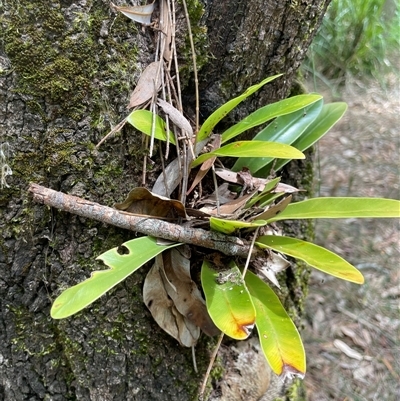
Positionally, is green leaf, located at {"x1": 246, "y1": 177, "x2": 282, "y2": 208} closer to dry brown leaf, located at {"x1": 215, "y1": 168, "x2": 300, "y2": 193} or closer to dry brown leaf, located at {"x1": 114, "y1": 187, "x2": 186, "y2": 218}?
dry brown leaf, located at {"x1": 215, "y1": 168, "x2": 300, "y2": 193}

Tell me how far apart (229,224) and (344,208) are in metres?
0.23

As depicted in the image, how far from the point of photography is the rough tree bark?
74cm

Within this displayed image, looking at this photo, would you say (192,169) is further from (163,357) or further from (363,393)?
(363,393)

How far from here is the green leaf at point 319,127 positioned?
100 centimetres

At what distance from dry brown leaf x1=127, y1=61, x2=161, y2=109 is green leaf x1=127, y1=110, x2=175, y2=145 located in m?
0.04

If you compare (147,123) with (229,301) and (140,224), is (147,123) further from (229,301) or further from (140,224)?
(229,301)

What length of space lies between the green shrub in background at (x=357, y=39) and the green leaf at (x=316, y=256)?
2.29 metres

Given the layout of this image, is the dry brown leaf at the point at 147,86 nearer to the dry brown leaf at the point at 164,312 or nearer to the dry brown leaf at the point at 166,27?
the dry brown leaf at the point at 166,27

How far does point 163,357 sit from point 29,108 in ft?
1.87

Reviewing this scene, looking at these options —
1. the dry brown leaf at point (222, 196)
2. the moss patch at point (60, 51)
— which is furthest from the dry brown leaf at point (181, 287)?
the moss patch at point (60, 51)

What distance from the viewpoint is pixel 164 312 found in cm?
84

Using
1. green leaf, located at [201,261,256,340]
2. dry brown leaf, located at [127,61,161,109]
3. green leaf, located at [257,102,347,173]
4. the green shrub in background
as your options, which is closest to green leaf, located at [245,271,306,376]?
green leaf, located at [201,261,256,340]

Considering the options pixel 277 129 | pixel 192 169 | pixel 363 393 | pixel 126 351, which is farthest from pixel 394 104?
pixel 126 351

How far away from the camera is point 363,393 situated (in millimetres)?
1681
